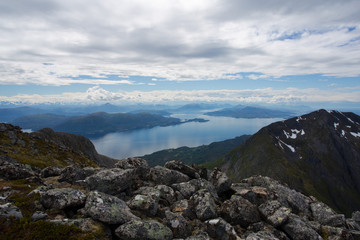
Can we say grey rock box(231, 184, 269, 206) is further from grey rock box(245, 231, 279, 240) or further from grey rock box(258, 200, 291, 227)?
grey rock box(245, 231, 279, 240)

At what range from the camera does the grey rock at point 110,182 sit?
1616 centimetres

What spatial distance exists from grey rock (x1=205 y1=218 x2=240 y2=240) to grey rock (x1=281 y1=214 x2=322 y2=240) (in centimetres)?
480

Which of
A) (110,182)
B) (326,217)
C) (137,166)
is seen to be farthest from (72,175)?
(326,217)

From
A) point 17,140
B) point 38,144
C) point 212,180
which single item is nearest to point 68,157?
point 38,144

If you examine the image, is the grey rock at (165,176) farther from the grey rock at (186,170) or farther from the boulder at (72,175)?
the boulder at (72,175)

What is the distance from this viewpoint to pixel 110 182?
647 inches

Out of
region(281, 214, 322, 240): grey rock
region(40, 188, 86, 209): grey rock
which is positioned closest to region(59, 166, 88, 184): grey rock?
region(40, 188, 86, 209): grey rock

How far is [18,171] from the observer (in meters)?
17.8

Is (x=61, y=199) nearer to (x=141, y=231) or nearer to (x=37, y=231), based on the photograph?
(x=37, y=231)

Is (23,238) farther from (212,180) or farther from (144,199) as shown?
(212,180)

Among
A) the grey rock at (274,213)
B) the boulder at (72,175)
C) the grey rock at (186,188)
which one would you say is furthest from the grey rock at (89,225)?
the grey rock at (274,213)

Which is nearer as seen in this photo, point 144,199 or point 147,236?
point 147,236

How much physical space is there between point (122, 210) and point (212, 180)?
13317mm

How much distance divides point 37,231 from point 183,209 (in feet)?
31.4
